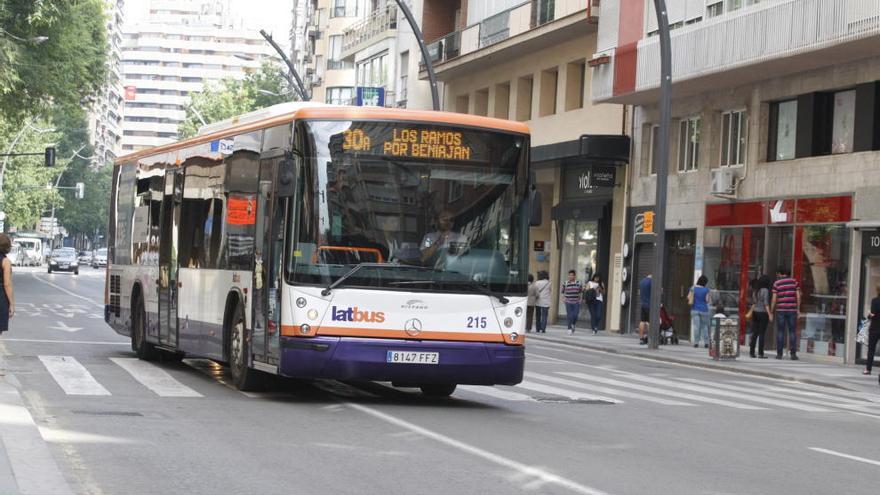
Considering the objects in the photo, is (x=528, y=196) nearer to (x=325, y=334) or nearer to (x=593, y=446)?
(x=325, y=334)

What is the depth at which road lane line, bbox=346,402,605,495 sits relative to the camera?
31.0 ft

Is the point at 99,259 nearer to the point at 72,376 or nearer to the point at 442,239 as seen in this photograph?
the point at 72,376

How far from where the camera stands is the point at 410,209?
14.3 m

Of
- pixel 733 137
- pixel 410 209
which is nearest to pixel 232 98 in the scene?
pixel 733 137

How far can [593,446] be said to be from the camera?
11.9 m

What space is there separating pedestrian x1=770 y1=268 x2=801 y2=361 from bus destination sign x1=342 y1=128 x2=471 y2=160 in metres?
15.5

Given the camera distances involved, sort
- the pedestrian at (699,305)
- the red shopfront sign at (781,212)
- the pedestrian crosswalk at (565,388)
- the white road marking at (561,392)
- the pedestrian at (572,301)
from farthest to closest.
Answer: the pedestrian at (572,301)
the pedestrian at (699,305)
the red shopfront sign at (781,212)
the white road marking at (561,392)
the pedestrian crosswalk at (565,388)

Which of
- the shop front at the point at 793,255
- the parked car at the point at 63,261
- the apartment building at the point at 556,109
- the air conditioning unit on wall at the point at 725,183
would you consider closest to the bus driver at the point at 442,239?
the shop front at the point at 793,255

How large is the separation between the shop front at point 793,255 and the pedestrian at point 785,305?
731 millimetres

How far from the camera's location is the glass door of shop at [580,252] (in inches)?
1690

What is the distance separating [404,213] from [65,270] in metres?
82.0

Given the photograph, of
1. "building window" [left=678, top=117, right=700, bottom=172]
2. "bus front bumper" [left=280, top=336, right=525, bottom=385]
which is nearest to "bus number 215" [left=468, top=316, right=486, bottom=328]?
"bus front bumper" [left=280, top=336, right=525, bottom=385]

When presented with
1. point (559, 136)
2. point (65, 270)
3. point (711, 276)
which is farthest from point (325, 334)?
point (65, 270)

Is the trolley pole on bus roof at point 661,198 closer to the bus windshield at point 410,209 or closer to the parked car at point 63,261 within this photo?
the bus windshield at point 410,209
